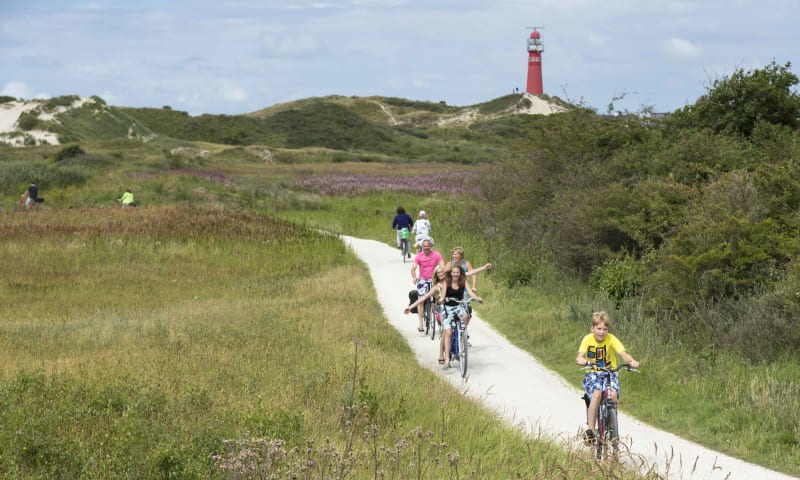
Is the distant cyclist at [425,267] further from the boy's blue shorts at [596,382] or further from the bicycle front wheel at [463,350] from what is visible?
the boy's blue shorts at [596,382]

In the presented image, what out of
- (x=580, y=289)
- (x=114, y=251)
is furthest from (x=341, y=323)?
(x=114, y=251)

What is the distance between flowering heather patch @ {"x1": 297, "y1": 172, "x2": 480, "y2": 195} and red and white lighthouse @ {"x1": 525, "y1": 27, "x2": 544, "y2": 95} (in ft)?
248

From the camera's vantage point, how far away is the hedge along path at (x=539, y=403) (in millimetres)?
9648

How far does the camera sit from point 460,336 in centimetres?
1388

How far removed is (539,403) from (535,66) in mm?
128602

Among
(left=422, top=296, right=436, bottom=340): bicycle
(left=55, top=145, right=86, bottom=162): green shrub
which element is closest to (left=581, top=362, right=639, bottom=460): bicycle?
(left=422, top=296, right=436, bottom=340): bicycle

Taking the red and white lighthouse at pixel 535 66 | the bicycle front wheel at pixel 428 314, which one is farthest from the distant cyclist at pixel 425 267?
the red and white lighthouse at pixel 535 66

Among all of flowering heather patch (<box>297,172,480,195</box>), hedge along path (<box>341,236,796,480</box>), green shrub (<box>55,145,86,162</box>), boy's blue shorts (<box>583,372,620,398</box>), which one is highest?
green shrub (<box>55,145,86,162</box>)

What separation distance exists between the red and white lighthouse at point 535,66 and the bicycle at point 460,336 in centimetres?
12072

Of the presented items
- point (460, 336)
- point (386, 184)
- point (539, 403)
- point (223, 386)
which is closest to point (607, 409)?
point (539, 403)

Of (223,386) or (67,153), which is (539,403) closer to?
(223,386)

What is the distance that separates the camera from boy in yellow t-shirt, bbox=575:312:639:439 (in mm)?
9383

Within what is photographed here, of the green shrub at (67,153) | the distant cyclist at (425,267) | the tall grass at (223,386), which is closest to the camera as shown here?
the tall grass at (223,386)

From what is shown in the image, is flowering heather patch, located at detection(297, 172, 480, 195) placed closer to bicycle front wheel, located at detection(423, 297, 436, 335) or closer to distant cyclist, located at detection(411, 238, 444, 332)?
bicycle front wheel, located at detection(423, 297, 436, 335)
